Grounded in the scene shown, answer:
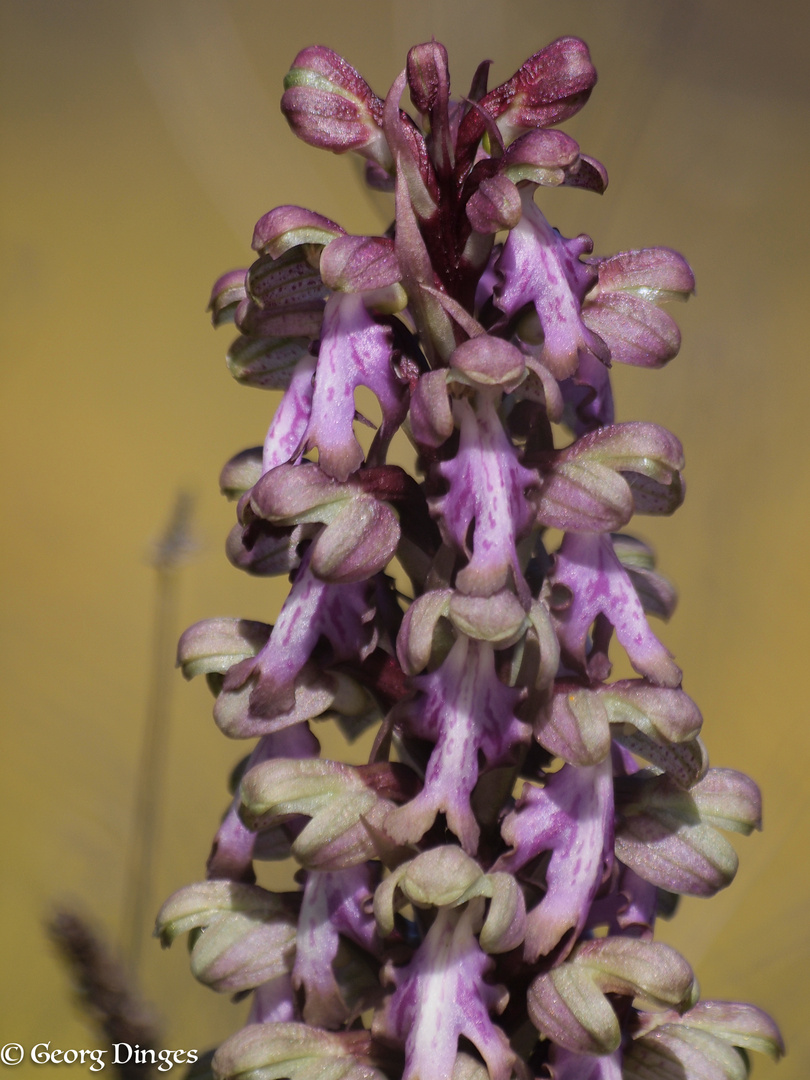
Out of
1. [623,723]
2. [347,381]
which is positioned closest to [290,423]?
[347,381]

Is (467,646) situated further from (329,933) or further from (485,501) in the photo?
(329,933)

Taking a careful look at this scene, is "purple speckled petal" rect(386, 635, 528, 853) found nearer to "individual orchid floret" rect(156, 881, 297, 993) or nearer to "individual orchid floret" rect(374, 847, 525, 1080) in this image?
"individual orchid floret" rect(374, 847, 525, 1080)

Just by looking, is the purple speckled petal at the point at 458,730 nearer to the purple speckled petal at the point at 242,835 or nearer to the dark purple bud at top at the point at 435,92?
the purple speckled petal at the point at 242,835

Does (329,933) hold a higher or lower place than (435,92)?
lower

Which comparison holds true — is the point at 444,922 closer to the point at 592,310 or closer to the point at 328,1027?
the point at 328,1027

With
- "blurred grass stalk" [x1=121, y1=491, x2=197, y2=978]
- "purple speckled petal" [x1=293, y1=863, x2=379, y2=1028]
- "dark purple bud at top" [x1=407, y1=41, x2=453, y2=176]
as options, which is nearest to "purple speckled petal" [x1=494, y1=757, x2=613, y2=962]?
"purple speckled petal" [x1=293, y1=863, x2=379, y2=1028]

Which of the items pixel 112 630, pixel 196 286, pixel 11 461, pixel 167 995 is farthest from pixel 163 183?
pixel 167 995
